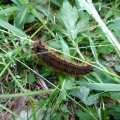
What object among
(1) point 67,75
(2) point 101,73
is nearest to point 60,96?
(1) point 67,75

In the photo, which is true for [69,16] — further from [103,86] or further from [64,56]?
[103,86]

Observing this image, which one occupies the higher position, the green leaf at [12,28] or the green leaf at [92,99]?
the green leaf at [12,28]

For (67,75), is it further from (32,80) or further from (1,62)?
(1,62)

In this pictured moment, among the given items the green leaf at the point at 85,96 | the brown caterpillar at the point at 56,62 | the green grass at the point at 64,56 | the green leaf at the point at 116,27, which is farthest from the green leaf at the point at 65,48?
the green leaf at the point at 116,27

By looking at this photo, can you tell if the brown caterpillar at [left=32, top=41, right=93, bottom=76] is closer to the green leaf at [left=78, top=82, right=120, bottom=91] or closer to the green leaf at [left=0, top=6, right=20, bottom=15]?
the green leaf at [left=78, top=82, right=120, bottom=91]

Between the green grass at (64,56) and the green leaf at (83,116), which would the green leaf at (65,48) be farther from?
the green leaf at (83,116)

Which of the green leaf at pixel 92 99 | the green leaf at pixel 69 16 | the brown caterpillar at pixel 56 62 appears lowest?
the green leaf at pixel 92 99
